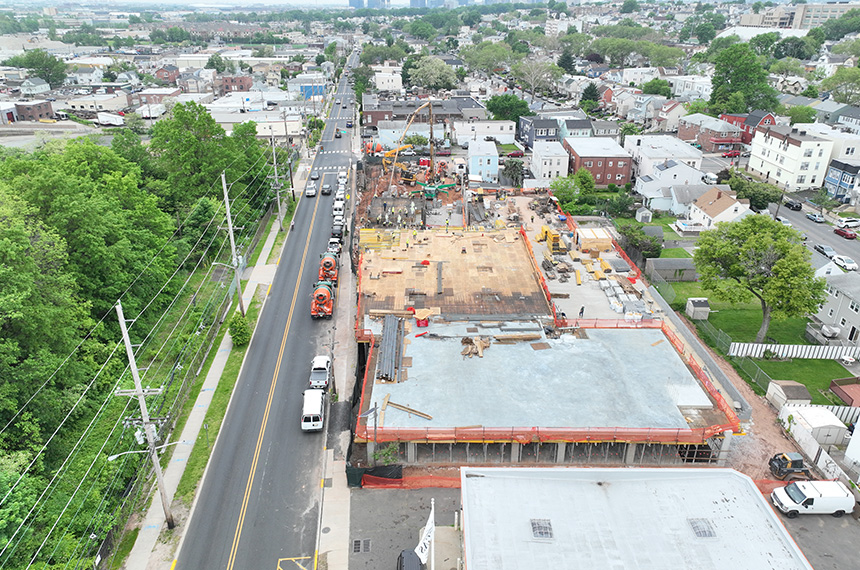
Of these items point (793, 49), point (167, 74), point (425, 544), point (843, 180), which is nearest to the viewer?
point (425, 544)

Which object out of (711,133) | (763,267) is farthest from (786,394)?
(711,133)

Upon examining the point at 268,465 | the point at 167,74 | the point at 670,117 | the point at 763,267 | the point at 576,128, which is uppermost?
the point at 670,117

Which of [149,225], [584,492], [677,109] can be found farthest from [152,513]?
[677,109]

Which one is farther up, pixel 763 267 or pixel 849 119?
pixel 849 119

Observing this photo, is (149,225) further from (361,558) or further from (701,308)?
(701,308)

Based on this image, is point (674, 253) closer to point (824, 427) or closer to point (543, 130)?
point (824, 427)

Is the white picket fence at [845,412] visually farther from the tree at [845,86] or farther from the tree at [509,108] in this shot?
the tree at [845,86]
